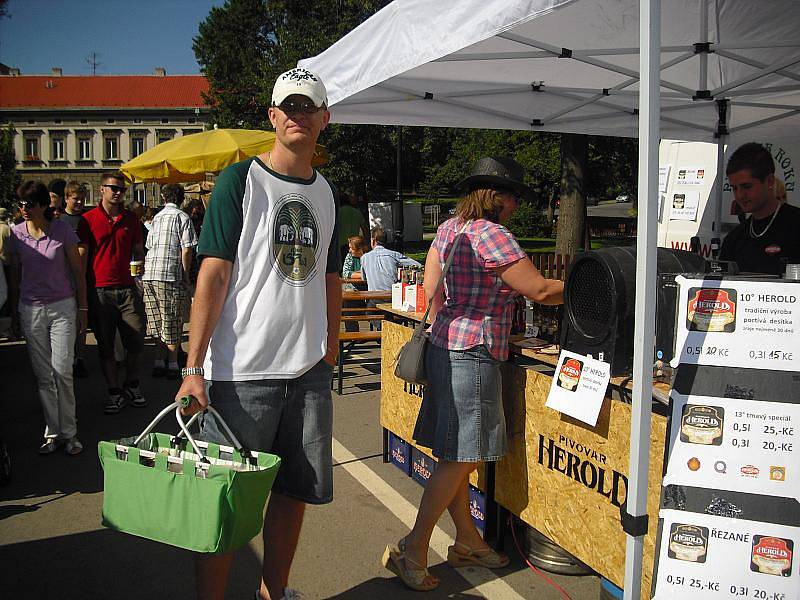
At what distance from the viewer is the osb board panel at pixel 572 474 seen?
292cm

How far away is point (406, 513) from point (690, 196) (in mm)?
5744

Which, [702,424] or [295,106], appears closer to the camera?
[702,424]

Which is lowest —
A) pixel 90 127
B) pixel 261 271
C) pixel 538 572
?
pixel 538 572

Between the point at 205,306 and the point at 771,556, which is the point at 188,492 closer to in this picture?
the point at 205,306

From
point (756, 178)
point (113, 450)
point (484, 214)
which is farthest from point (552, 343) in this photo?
point (113, 450)

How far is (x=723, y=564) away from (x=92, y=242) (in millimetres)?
5713

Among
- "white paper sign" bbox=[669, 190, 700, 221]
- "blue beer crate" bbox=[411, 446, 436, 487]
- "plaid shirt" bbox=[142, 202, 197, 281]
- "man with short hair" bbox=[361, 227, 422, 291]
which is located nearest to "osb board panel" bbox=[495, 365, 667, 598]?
"blue beer crate" bbox=[411, 446, 436, 487]

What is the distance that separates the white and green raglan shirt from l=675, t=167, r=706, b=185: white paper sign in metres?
6.71

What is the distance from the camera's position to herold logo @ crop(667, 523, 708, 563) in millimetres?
2295

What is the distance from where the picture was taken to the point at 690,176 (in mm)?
8297

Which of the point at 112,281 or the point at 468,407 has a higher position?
the point at 112,281

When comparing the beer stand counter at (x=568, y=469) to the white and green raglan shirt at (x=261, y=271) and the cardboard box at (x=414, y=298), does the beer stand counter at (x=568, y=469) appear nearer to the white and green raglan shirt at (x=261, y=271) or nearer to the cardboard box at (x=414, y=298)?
the cardboard box at (x=414, y=298)

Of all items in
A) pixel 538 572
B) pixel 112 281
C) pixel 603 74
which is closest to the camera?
pixel 538 572

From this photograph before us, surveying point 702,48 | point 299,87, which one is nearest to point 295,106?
point 299,87
